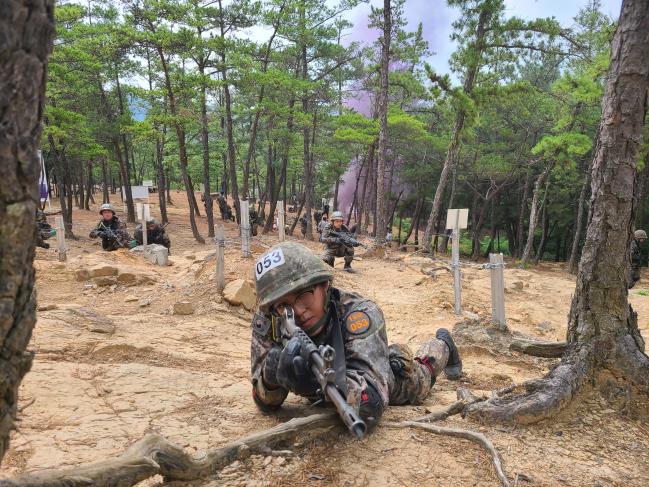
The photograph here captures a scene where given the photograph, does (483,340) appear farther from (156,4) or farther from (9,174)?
(156,4)

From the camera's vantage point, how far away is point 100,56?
16.5 meters

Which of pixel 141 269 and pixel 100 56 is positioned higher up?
pixel 100 56

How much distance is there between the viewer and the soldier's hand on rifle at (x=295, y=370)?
2145 mm

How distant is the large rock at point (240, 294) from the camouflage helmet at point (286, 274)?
4.61m

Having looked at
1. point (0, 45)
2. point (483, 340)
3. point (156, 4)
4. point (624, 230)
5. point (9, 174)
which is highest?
point (156, 4)

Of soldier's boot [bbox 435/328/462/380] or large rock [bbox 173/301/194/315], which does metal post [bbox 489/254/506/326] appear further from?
large rock [bbox 173/301/194/315]

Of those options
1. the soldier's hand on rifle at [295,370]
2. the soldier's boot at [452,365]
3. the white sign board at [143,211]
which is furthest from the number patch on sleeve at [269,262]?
the white sign board at [143,211]

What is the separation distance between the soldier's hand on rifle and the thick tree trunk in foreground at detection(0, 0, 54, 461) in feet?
3.84

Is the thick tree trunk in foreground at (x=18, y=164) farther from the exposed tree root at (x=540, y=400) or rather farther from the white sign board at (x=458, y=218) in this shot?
the white sign board at (x=458, y=218)

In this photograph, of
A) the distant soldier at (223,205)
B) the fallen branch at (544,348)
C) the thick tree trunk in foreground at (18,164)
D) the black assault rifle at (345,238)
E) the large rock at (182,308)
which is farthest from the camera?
the distant soldier at (223,205)

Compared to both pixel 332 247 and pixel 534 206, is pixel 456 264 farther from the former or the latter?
pixel 534 206

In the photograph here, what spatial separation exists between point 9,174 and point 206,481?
147 cm

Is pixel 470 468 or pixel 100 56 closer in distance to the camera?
pixel 470 468

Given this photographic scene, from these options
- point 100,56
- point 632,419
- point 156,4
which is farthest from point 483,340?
point 100,56
